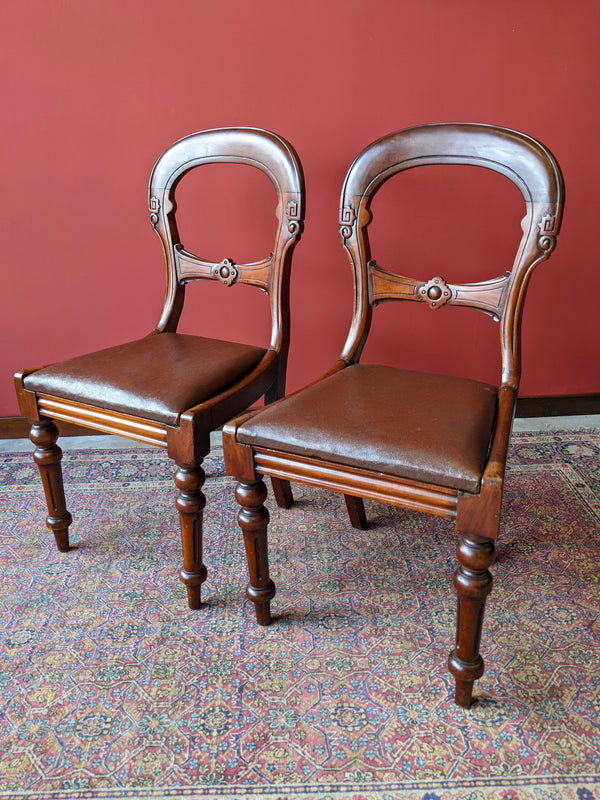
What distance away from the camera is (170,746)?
1.11 metres

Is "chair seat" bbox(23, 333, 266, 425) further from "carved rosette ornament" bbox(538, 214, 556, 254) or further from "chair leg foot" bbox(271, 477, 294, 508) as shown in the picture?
"carved rosette ornament" bbox(538, 214, 556, 254)

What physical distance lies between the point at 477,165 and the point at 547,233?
0.74 ft

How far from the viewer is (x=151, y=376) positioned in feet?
4.60

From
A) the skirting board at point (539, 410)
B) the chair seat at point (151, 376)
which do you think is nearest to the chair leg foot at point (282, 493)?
the chair seat at point (151, 376)

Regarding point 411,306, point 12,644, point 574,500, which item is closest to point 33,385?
point 12,644

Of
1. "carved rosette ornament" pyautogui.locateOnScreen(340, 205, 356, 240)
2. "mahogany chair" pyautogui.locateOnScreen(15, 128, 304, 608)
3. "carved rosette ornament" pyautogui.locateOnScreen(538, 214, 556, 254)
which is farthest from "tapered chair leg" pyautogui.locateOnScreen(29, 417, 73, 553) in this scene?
"carved rosette ornament" pyautogui.locateOnScreen(538, 214, 556, 254)

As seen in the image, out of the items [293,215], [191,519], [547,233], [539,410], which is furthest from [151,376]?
[539,410]

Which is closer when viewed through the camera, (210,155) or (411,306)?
(210,155)

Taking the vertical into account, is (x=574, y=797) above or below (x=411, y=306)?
below

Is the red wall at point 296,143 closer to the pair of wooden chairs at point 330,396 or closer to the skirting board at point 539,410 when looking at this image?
the skirting board at point 539,410

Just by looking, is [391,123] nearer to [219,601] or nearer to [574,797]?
[219,601]

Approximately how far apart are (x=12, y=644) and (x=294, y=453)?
80cm

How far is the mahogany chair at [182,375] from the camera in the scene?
1.32 metres

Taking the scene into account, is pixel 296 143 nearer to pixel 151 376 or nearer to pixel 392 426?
pixel 151 376
